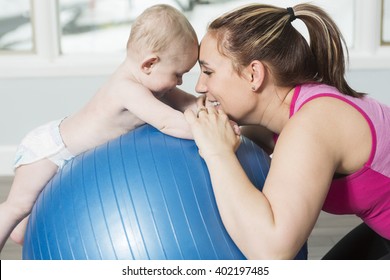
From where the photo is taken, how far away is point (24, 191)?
180 centimetres

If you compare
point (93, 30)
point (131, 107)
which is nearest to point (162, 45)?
point (131, 107)

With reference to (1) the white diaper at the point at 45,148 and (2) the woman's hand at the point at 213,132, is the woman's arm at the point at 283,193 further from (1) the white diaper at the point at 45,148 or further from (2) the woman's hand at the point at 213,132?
(1) the white diaper at the point at 45,148

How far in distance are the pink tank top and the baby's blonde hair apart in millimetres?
328

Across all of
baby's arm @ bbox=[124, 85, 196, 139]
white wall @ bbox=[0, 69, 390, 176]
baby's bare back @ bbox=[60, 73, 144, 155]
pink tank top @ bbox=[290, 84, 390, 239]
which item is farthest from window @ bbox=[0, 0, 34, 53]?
pink tank top @ bbox=[290, 84, 390, 239]

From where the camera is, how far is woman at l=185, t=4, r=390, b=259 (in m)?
1.26

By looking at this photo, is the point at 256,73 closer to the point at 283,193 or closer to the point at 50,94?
the point at 283,193

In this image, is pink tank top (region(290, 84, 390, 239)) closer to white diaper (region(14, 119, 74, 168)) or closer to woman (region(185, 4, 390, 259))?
woman (region(185, 4, 390, 259))

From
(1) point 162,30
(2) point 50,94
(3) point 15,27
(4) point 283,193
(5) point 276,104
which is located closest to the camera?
(4) point 283,193

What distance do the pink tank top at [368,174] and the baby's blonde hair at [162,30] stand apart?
1.08ft

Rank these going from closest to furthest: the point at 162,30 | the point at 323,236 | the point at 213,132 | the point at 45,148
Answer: the point at 213,132, the point at 162,30, the point at 45,148, the point at 323,236

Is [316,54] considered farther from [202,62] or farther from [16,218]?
[16,218]

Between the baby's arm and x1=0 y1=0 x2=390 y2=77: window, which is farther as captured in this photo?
x1=0 y1=0 x2=390 y2=77: window

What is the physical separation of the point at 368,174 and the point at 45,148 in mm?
842

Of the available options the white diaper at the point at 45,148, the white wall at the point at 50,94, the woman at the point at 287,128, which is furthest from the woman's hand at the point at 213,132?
the white wall at the point at 50,94
